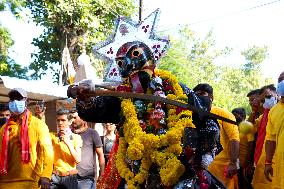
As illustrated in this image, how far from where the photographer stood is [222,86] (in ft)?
158

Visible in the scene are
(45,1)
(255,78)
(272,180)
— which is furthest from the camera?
(255,78)

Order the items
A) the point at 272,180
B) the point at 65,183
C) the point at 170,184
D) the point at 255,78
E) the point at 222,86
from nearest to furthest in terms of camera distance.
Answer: the point at 170,184 → the point at 272,180 → the point at 65,183 → the point at 222,86 → the point at 255,78

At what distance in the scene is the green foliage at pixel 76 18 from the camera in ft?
65.9

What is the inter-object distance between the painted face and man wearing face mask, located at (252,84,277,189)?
2.35m

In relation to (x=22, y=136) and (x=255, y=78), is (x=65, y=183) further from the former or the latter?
(x=255, y=78)

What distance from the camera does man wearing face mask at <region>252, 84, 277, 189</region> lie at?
6398 mm

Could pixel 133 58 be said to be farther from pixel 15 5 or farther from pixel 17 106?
pixel 15 5

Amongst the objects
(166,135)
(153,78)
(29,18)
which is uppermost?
(29,18)

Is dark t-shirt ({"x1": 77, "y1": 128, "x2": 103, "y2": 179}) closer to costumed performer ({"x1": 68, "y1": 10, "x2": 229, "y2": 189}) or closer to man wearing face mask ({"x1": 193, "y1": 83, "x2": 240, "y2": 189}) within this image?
man wearing face mask ({"x1": 193, "y1": 83, "x2": 240, "y2": 189})

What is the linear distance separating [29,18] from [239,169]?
50.5 feet

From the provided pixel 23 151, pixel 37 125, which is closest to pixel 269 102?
pixel 37 125

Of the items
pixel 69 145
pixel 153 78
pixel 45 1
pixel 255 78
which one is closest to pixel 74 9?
pixel 45 1

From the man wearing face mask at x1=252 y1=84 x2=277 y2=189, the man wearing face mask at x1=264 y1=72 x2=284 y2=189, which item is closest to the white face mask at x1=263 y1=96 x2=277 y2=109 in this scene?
the man wearing face mask at x1=252 y1=84 x2=277 y2=189

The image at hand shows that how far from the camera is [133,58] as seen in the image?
182 inches
